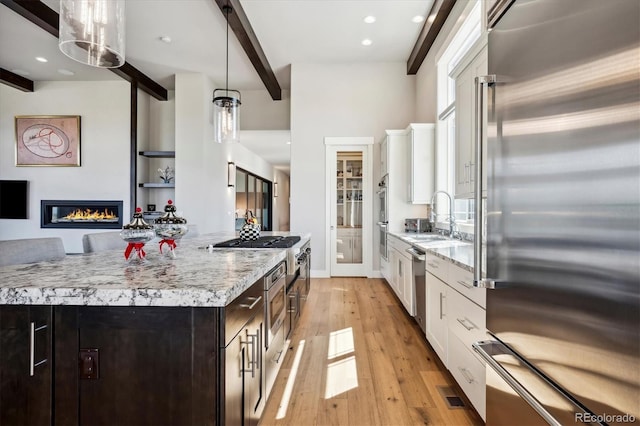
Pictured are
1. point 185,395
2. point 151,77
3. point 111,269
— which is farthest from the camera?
point 151,77

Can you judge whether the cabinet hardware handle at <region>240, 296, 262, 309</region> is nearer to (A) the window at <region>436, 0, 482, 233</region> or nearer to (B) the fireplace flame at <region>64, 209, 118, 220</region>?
(A) the window at <region>436, 0, 482, 233</region>

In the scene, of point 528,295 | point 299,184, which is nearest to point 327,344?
point 528,295

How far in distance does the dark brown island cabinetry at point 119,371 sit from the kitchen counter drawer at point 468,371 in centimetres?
129

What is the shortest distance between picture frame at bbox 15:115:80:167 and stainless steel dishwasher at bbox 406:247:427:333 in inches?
254

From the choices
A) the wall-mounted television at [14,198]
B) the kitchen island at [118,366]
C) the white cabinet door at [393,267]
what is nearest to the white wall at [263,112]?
the white cabinet door at [393,267]

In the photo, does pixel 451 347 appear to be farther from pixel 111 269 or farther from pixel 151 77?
pixel 151 77

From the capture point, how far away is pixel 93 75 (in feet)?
20.0

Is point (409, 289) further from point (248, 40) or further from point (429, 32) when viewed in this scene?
point (248, 40)

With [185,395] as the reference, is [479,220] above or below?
above

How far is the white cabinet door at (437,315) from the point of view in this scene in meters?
2.27

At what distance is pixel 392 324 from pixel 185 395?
2.67m

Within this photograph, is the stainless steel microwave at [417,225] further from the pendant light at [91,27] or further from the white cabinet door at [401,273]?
the pendant light at [91,27]

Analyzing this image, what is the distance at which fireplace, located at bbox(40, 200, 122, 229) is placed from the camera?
246 inches

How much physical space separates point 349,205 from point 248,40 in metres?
3.03
